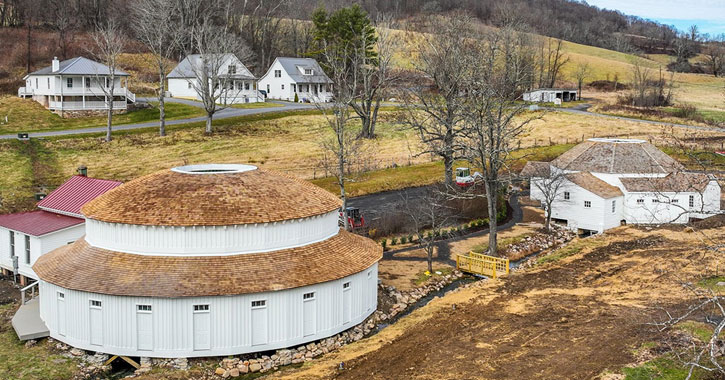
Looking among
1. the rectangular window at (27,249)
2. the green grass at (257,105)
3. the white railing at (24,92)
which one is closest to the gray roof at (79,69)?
the white railing at (24,92)

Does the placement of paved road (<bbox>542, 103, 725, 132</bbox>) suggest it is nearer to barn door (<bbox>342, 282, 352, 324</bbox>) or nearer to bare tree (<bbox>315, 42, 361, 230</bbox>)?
bare tree (<bbox>315, 42, 361, 230</bbox>)

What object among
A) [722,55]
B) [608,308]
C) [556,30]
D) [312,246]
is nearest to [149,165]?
[312,246]

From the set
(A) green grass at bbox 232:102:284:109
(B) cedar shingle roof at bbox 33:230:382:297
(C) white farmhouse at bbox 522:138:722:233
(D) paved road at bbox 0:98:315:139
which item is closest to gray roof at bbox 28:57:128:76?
(D) paved road at bbox 0:98:315:139

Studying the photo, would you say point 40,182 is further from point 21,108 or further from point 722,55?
point 722,55

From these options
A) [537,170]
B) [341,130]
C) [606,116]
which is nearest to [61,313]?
[341,130]

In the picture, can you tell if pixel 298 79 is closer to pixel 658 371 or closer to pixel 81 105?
pixel 81 105

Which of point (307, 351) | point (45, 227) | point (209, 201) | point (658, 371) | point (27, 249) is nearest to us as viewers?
point (658, 371)
